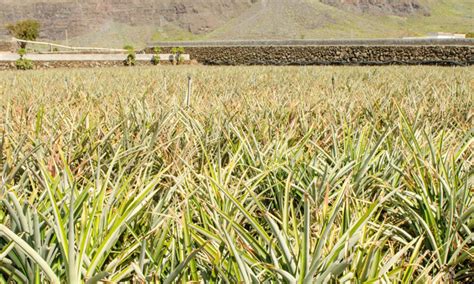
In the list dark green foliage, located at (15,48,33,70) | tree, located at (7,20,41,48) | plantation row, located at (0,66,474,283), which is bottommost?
tree, located at (7,20,41,48)

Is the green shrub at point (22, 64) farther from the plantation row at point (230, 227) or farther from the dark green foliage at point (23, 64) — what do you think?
the plantation row at point (230, 227)

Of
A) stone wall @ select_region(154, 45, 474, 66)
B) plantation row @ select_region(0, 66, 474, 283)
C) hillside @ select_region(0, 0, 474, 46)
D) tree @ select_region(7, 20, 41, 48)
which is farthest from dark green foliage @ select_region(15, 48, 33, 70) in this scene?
hillside @ select_region(0, 0, 474, 46)

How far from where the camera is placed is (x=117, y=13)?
76750 mm

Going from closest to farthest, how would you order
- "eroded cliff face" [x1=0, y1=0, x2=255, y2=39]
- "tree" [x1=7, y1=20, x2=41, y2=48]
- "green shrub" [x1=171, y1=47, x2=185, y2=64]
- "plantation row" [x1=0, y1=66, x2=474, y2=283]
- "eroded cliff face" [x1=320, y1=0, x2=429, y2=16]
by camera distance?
1. "plantation row" [x1=0, y1=66, x2=474, y2=283]
2. "green shrub" [x1=171, y1=47, x2=185, y2=64]
3. "tree" [x1=7, y1=20, x2=41, y2=48]
4. "eroded cliff face" [x1=0, y1=0, x2=255, y2=39]
5. "eroded cliff face" [x1=320, y1=0, x2=429, y2=16]

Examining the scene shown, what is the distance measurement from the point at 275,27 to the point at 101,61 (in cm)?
4420

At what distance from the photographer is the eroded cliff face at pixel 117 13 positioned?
73500 mm

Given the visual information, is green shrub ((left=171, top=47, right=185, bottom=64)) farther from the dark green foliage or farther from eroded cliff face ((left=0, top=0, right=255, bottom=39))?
eroded cliff face ((left=0, top=0, right=255, bottom=39))

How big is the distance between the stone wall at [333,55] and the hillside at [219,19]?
35.9m

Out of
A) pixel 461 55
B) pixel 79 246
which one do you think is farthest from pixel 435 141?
pixel 461 55

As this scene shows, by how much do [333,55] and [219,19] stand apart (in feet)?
183

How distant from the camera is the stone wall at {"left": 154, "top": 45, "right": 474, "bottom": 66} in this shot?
21.6 m

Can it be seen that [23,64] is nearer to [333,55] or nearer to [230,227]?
[333,55]

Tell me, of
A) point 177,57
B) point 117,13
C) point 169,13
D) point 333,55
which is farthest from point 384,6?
point 177,57

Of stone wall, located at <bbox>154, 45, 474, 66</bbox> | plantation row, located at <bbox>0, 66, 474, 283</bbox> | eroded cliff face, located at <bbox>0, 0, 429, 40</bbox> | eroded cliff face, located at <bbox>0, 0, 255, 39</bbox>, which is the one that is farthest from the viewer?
eroded cliff face, located at <bbox>0, 0, 255, 39</bbox>
